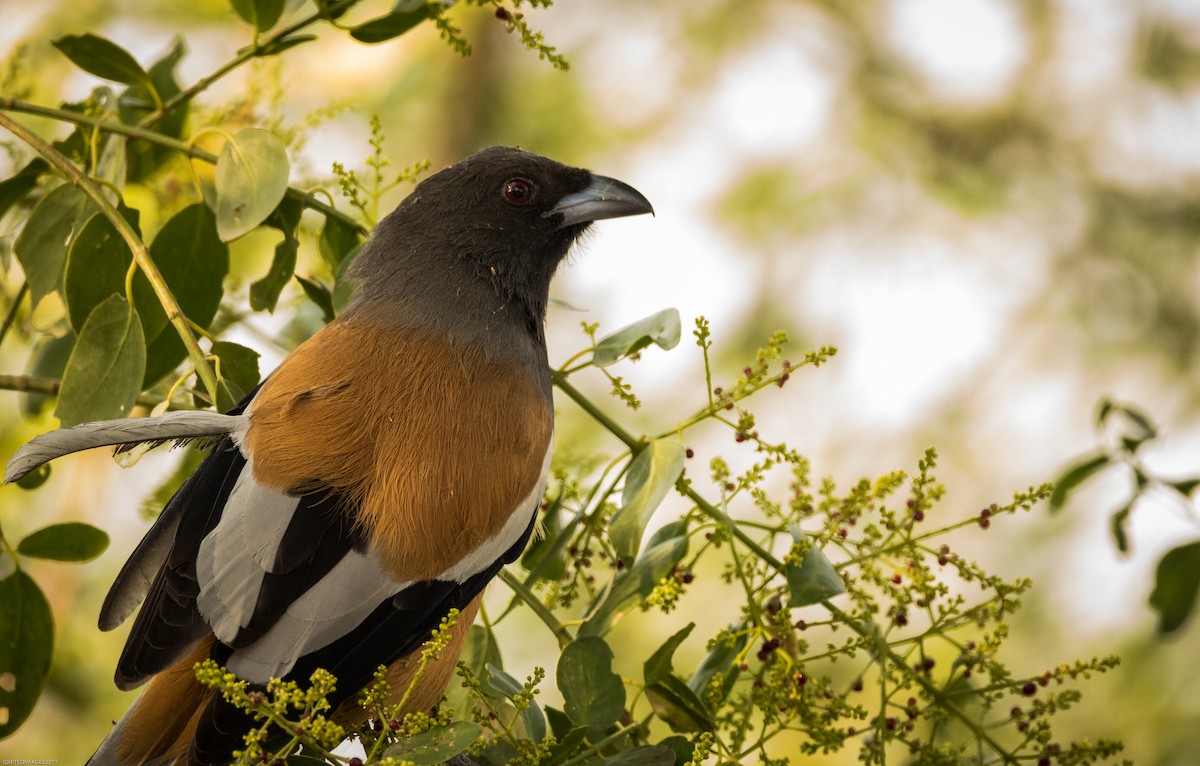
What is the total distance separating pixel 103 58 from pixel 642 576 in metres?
1.49

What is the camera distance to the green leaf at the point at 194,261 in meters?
2.40

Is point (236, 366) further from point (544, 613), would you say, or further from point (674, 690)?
point (674, 690)

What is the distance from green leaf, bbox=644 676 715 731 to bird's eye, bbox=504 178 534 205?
1386mm

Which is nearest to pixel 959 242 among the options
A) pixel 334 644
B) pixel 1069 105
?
pixel 1069 105

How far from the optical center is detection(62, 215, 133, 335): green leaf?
2.25 meters

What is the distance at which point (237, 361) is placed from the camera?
2314 mm

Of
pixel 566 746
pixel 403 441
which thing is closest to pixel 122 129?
pixel 403 441

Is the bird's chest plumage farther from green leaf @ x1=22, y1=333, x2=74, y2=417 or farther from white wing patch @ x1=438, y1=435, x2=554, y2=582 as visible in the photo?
green leaf @ x1=22, y1=333, x2=74, y2=417

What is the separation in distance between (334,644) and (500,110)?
4.63 m

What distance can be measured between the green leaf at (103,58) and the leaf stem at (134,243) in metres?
0.27

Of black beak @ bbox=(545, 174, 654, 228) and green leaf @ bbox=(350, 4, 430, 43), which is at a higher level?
black beak @ bbox=(545, 174, 654, 228)

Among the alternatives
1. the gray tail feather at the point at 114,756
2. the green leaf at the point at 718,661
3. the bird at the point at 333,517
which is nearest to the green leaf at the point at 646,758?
the green leaf at the point at 718,661

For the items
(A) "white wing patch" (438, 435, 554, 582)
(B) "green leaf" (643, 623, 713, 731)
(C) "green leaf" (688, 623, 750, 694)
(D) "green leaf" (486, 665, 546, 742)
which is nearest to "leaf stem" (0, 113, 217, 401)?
(A) "white wing patch" (438, 435, 554, 582)

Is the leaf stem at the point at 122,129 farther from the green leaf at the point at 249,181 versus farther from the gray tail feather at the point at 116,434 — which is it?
the gray tail feather at the point at 116,434
